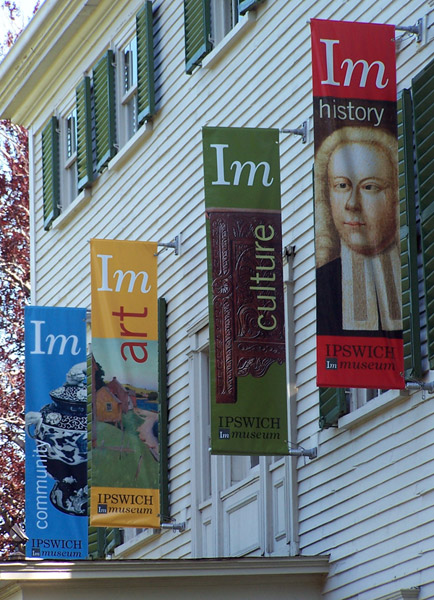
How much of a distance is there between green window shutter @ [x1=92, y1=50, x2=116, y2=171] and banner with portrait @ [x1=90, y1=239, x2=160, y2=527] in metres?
3.62

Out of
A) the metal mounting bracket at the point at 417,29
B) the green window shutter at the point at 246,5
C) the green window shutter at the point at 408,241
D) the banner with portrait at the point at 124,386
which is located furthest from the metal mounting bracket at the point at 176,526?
the metal mounting bracket at the point at 417,29

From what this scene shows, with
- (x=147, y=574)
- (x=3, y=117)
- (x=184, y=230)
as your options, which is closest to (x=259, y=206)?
(x=147, y=574)

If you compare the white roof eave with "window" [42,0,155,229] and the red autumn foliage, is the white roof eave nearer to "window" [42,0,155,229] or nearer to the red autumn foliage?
"window" [42,0,155,229]

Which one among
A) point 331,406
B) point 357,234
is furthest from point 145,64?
point 357,234

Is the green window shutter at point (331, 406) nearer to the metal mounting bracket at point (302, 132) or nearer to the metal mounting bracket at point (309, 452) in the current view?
the metal mounting bracket at point (309, 452)

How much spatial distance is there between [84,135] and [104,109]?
0.81 meters

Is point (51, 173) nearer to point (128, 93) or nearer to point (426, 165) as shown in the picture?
point (128, 93)

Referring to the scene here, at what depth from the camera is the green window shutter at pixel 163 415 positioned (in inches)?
578

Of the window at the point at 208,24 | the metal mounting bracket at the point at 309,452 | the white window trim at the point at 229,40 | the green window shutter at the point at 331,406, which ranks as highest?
the window at the point at 208,24

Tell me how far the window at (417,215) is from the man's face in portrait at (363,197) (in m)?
0.53

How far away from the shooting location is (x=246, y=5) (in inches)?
529

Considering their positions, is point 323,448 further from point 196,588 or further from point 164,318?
point 164,318

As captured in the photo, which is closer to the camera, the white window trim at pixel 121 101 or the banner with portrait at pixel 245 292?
the banner with portrait at pixel 245 292

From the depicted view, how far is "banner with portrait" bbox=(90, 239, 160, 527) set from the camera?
1269 centimetres
